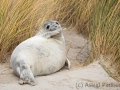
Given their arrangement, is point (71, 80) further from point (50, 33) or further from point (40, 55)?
point (50, 33)

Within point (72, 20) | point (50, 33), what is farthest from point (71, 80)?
point (72, 20)

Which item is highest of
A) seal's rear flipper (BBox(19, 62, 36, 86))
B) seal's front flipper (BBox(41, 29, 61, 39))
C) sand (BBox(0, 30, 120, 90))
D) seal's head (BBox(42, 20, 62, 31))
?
seal's head (BBox(42, 20, 62, 31))

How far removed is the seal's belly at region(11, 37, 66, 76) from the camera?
3840 millimetres

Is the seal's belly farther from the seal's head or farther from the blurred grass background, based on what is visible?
the blurred grass background

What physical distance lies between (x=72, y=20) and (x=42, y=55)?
186cm

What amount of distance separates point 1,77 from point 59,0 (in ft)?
6.99

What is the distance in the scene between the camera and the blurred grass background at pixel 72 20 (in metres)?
4.21

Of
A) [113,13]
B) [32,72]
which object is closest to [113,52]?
[113,13]

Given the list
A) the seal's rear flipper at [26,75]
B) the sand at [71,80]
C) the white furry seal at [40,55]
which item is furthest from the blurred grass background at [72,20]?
the seal's rear flipper at [26,75]

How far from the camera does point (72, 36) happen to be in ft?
18.3

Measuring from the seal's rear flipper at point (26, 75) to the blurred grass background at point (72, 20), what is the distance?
3.15 ft

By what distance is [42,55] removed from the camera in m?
3.96

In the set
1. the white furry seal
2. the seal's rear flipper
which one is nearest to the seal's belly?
the white furry seal

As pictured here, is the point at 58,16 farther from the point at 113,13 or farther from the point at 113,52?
the point at 113,52
